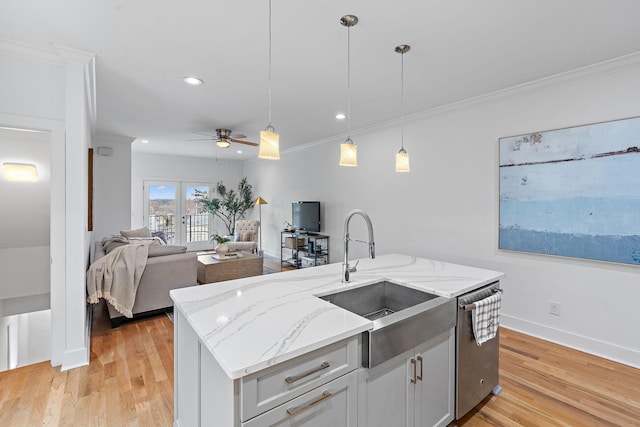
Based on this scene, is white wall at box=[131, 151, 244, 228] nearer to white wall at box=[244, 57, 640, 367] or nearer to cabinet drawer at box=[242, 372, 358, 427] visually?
white wall at box=[244, 57, 640, 367]

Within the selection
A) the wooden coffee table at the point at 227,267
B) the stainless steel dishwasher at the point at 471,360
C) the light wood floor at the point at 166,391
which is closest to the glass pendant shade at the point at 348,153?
the stainless steel dishwasher at the point at 471,360

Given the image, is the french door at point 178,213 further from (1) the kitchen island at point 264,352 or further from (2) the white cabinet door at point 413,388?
(2) the white cabinet door at point 413,388

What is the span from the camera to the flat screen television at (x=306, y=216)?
5.74 metres

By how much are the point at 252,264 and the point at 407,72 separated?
3.57 metres

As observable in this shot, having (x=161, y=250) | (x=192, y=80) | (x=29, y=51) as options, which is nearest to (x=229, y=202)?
(x=161, y=250)

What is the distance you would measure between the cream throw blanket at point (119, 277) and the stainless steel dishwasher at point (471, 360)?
319 cm

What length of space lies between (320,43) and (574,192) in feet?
8.59

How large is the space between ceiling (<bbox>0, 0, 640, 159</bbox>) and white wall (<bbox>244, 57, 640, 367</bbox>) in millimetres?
249

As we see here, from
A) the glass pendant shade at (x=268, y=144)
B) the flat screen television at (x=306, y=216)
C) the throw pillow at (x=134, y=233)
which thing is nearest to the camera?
the glass pendant shade at (x=268, y=144)

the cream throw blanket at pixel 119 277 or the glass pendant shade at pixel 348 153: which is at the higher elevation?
the glass pendant shade at pixel 348 153

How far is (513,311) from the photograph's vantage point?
316cm

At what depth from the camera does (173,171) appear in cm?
767

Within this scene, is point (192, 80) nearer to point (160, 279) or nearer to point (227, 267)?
point (160, 279)

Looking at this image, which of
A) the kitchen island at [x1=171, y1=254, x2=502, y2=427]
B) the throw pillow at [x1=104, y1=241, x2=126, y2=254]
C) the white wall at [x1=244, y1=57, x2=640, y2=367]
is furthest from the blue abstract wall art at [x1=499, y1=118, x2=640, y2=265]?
the throw pillow at [x1=104, y1=241, x2=126, y2=254]
